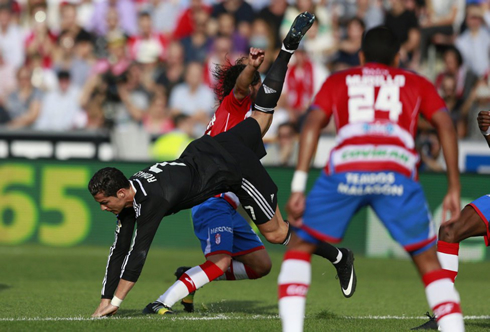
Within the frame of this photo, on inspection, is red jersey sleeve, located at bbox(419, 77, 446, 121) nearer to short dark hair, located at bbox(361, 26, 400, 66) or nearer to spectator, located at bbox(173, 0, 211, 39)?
short dark hair, located at bbox(361, 26, 400, 66)

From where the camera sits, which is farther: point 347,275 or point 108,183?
point 347,275

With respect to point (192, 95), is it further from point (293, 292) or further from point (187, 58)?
point (293, 292)

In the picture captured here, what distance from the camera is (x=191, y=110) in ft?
51.7

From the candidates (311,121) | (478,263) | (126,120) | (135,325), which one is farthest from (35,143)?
(311,121)

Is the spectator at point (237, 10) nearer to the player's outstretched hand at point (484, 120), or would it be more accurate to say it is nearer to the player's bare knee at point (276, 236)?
the player's bare knee at point (276, 236)

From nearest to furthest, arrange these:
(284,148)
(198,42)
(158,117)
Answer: (284,148), (158,117), (198,42)

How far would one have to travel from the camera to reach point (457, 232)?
696 cm

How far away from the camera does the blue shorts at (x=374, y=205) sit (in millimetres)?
5000

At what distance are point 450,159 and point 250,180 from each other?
2.43 m

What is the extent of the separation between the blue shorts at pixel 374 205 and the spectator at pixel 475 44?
11.2 metres

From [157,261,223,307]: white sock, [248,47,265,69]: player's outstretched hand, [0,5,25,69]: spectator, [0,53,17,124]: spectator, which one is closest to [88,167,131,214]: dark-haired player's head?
[157,261,223,307]: white sock

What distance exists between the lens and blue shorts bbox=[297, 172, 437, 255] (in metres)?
5.00

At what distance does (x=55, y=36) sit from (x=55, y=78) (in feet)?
3.99

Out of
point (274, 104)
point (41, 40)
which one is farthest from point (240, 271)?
point (41, 40)
